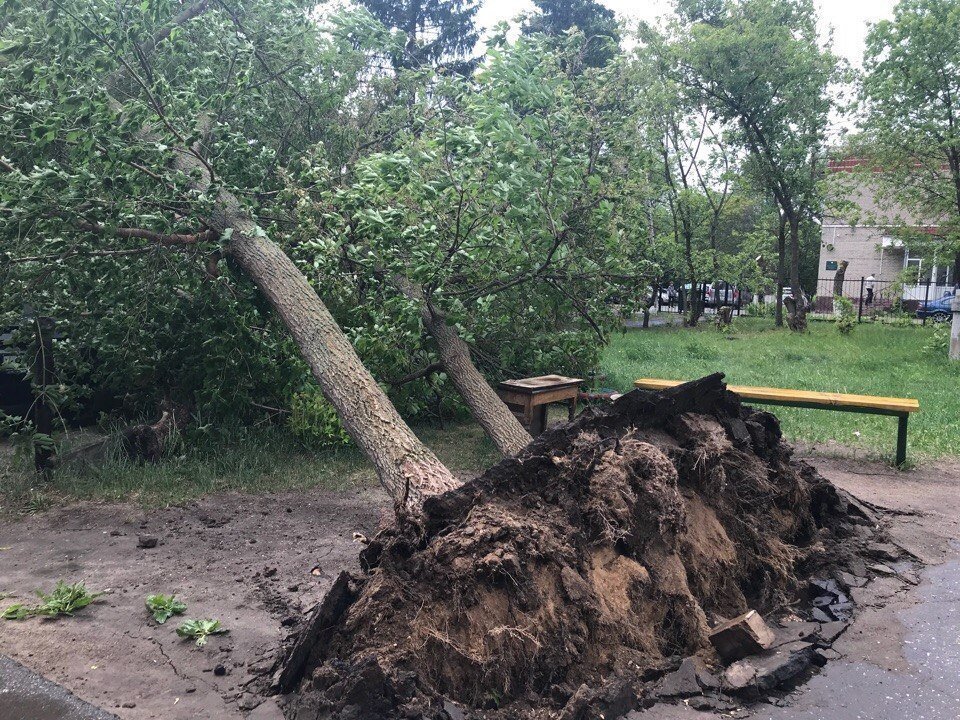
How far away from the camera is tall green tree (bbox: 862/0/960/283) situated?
48.2 ft

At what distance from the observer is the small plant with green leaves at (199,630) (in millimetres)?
3541

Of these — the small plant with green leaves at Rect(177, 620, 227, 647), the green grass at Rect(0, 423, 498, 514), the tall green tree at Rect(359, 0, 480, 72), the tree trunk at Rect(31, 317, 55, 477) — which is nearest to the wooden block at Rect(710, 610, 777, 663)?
the small plant with green leaves at Rect(177, 620, 227, 647)

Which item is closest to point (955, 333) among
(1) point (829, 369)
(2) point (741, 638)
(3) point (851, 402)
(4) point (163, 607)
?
(1) point (829, 369)

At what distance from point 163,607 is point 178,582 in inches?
16.0

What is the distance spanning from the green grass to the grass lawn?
3.80 meters

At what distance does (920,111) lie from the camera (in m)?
15.4

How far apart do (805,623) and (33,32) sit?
641cm

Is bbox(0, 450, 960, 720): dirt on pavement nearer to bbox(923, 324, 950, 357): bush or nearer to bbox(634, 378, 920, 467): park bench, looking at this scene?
bbox(634, 378, 920, 467): park bench

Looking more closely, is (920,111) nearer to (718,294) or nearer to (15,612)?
(718,294)

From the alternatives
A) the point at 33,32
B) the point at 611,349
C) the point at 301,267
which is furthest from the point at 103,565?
the point at 611,349

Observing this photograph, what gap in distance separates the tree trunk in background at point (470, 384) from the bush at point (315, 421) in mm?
1076

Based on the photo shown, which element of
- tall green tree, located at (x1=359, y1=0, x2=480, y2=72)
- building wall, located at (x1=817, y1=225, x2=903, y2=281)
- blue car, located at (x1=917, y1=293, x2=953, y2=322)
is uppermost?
tall green tree, located at (x1=359, y1=0, x2=480, y2=72)

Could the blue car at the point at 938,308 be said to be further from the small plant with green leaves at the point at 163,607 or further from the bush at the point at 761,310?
the small plant with green leaves at the point at 163,607

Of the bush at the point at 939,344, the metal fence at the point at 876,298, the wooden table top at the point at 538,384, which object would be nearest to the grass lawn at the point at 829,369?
the bush at the point at 939,344
